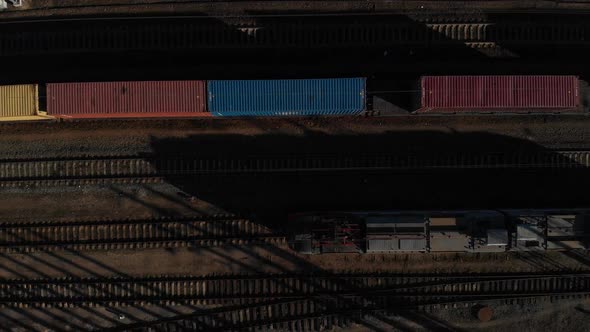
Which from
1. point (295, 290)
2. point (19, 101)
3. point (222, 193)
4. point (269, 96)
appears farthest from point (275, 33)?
point (295, 290)

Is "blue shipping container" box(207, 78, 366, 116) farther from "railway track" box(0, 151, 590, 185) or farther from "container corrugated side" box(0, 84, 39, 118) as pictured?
"container corrugated side" box(0, 84, 39, 118)

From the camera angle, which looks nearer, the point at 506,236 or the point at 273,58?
the point at 506,236

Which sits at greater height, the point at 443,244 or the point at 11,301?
the point at 443,244

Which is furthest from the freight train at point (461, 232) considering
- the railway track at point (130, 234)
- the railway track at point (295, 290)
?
the railway track at point (130, 234)

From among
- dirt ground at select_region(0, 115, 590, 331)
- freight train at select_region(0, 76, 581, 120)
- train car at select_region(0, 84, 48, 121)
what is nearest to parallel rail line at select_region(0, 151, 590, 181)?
dirt ground at select_region(0, 115, 590, 331)

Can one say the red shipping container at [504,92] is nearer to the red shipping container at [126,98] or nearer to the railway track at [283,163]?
the railway track at [283,163]

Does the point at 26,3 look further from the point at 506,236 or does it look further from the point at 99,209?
the point at 506,236

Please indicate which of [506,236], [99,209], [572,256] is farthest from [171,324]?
[572,256]
